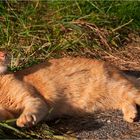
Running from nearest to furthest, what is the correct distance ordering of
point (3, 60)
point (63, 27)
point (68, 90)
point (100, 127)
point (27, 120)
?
point (27, 120) → point (100, 127) → point (3, 60) → point (68, 90) → point (63, 27)

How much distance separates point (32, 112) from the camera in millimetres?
3672

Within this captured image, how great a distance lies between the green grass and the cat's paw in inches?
58.4

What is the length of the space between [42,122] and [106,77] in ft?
2.44

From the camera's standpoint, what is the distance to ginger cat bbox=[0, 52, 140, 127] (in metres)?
3.91

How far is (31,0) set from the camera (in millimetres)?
6727

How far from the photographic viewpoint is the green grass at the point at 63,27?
18.2 ft

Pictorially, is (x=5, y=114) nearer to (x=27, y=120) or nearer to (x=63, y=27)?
(x=27, y=120)

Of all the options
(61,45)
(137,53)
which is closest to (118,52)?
(137,53)

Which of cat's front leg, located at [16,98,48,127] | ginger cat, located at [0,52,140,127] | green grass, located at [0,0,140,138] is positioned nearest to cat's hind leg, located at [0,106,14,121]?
ginger cat, located at [0,52,140,127]

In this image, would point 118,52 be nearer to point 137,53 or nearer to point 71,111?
point 137,53

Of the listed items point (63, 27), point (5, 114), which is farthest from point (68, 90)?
point (63, 27)

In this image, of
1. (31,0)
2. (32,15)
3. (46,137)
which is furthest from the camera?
(31,0)

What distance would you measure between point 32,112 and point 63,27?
2432 mm

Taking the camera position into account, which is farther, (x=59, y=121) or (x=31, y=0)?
(x=31, y=0)
